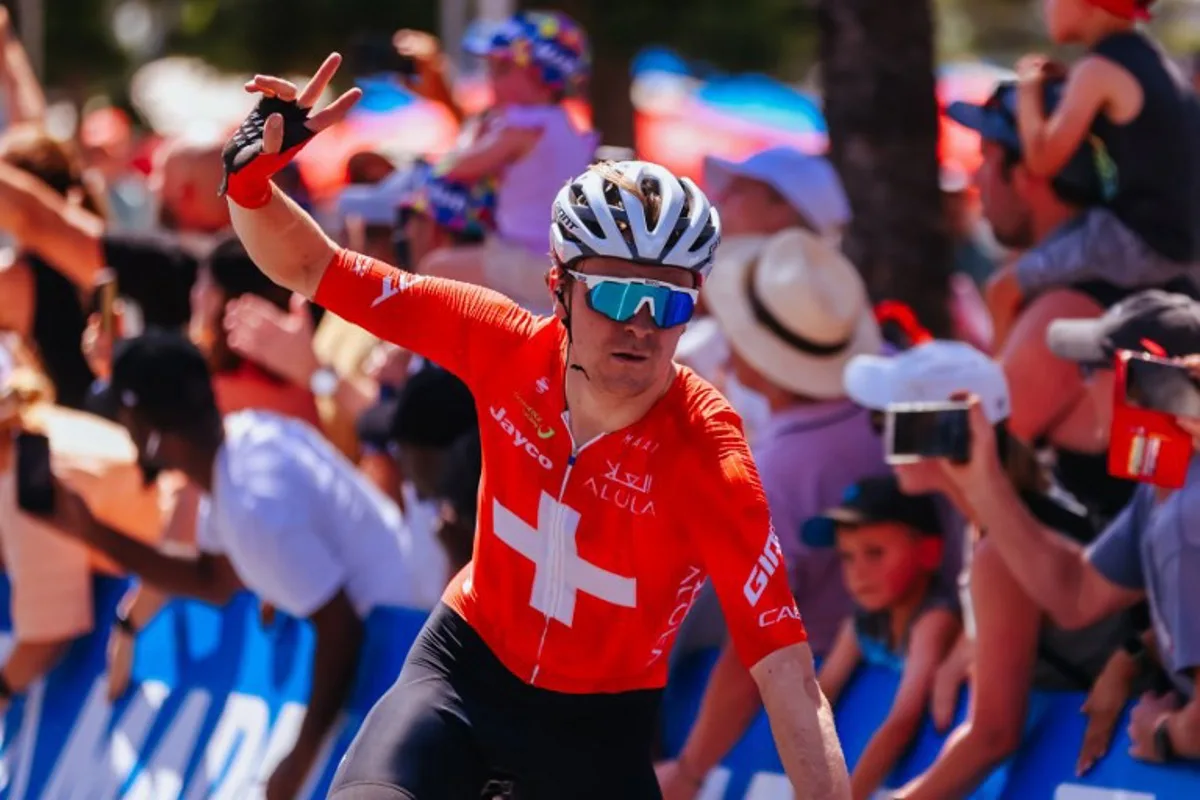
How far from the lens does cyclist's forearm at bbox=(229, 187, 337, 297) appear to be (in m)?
4.86

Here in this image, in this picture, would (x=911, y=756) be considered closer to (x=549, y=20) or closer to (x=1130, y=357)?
(x=1130, y=357)

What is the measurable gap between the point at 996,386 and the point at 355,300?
174 cm

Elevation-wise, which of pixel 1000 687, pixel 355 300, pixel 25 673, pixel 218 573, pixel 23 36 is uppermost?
pixel 355 300

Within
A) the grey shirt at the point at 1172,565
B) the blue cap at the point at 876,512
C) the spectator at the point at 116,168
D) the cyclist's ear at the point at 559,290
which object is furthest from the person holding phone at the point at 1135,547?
the spectator at the point at 116,168

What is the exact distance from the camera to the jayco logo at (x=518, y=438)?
189 inches

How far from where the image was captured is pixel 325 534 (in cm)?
686

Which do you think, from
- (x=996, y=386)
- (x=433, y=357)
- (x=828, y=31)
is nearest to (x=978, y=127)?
(x=996, y=386)

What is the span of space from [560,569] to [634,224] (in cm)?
78

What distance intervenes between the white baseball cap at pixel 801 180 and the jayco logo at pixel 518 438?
9.10 ft

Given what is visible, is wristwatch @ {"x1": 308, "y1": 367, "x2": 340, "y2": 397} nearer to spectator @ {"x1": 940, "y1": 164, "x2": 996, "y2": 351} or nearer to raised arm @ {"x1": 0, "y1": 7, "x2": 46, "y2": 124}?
spectator @ {"x1": 940, "y1": 164, "x2": 996, "y2": 351}

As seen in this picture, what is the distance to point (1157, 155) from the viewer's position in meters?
6.45

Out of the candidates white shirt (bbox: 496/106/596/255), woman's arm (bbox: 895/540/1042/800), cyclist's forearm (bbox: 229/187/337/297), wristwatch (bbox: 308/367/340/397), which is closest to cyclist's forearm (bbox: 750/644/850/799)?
woman's arm (bbox: 895/540/1042/800)

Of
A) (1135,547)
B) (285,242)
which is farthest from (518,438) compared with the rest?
(1135,547)

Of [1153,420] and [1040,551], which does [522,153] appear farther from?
[1153,420]
